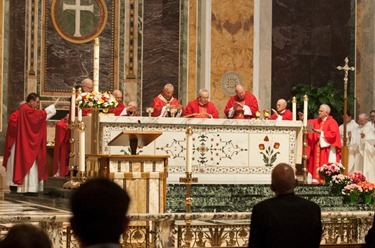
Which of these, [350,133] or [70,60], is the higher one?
[70,60]

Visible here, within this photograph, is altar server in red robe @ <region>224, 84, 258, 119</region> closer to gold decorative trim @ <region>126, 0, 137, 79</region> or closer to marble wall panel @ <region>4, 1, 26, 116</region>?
gold decorative trim @ <region>126, 0, 137, 79</region>

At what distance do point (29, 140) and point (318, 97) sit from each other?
7.15 meters

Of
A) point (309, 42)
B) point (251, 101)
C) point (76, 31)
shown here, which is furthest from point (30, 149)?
point (309, 42)

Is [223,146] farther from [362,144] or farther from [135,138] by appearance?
[362,144]

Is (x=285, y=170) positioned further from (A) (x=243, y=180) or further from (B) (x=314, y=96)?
(B) (x=314, y=96)

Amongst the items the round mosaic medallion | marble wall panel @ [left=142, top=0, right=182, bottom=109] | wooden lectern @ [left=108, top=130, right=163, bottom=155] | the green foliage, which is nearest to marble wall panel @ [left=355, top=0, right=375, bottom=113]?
the green foliage

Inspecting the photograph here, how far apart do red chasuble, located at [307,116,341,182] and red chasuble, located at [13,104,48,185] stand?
4.75 m

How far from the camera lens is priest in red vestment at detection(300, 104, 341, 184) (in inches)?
643

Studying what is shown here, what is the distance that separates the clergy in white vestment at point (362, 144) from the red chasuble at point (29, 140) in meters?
6.77

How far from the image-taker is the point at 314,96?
20.1m

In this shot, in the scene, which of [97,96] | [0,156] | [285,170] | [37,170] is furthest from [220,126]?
[285,170]

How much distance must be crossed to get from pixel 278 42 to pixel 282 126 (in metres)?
6.30

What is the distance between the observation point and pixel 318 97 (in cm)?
2012

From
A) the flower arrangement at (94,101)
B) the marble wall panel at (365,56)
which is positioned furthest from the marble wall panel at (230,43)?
the flower arrangement at (94,101)
